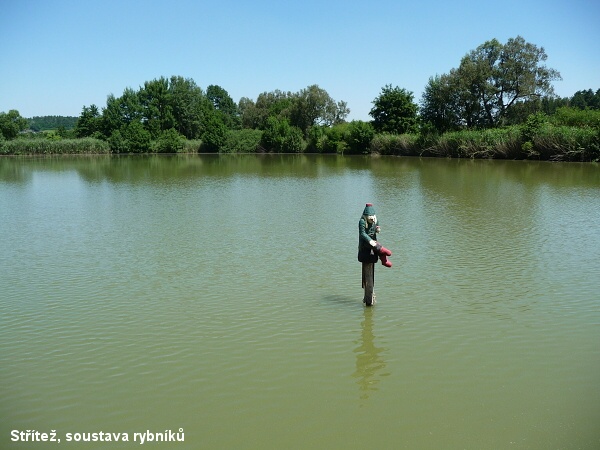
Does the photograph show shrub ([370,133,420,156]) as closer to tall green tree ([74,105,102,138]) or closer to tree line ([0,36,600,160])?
tree line ([0,36,600,160])

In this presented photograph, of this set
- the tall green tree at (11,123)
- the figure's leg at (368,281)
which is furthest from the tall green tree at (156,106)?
the figure's leg at (368,281)

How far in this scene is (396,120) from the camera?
65.8 m

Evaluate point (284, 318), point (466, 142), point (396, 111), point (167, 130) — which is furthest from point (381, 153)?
point (284, 318)

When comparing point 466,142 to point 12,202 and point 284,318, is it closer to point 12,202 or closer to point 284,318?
point 12,202

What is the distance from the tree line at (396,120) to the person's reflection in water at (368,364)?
39.5m

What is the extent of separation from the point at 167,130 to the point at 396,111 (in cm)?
3901

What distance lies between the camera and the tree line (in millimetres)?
46094

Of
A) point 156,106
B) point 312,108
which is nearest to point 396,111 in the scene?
point 312,108

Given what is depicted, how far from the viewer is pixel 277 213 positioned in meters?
19.6

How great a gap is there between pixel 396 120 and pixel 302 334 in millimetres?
61139

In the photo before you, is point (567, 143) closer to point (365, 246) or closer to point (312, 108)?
point (365, 246)

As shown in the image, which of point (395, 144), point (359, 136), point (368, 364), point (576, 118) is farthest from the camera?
point (359, 136)

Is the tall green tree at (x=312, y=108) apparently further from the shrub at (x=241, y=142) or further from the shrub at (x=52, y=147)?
the shrub at (x=52, y=147)

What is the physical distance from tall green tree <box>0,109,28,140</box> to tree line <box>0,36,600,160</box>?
18cm
